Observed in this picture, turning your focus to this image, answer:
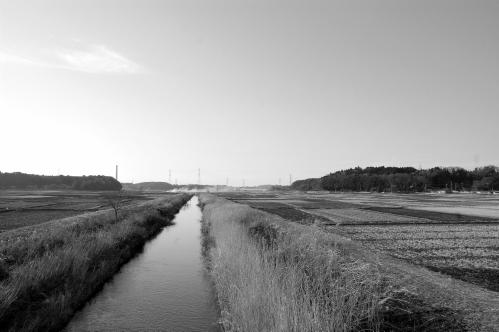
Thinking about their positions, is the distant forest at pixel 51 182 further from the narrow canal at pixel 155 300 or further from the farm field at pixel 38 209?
the narrow canal at pixel 155 300

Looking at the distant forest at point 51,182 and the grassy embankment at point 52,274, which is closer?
the grassy embankment at point 52,274

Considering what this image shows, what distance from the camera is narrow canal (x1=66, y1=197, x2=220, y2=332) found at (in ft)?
32.7

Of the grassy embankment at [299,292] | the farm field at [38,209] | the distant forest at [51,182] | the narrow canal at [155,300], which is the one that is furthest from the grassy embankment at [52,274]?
the distant forest at [51,182]

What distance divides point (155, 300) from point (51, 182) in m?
172

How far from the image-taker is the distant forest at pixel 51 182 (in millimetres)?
147250

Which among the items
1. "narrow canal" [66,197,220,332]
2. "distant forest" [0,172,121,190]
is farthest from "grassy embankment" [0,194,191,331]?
"distant forest" [0,172,121,190]

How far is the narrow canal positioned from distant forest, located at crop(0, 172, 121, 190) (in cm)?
14572

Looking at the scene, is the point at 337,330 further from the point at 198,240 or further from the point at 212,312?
the point at 198,240

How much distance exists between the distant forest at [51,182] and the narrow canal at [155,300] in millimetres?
145717

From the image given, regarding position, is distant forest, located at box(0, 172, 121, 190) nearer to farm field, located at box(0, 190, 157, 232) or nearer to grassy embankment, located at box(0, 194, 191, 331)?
farm field, located at box(0, 190, 157, 232)

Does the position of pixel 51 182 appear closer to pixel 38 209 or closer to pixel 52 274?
pixel 38 209

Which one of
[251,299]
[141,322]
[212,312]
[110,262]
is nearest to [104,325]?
[141,322]

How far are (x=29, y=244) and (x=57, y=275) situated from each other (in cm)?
386

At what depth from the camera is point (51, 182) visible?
16188 centimetres
